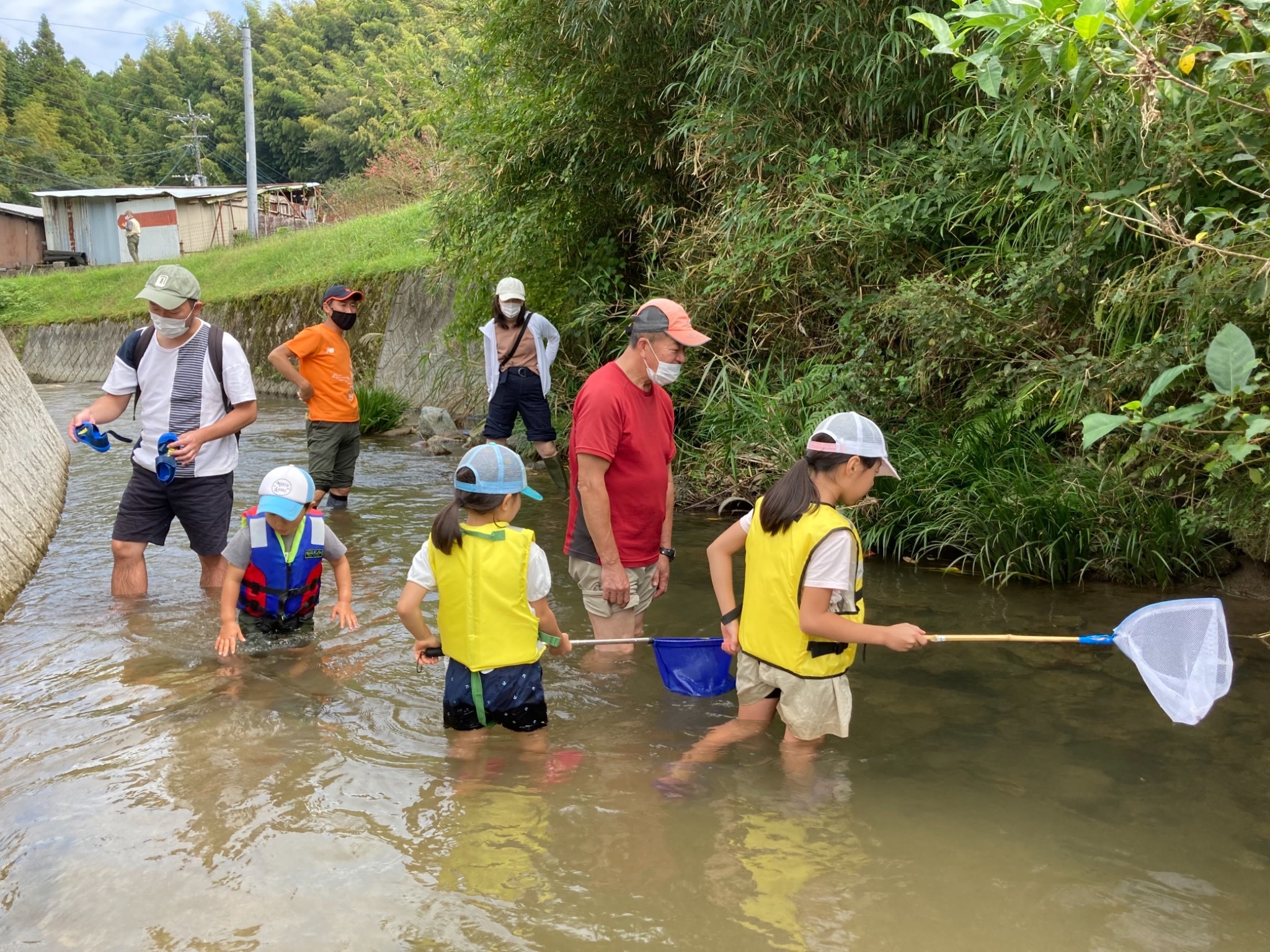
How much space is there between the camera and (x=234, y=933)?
3.03 meters

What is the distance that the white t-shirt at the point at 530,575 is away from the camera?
151 inches

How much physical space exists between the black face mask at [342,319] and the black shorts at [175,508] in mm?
2898

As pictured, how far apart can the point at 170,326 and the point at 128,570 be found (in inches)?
55.1

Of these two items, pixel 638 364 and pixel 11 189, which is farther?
pixel 11 189

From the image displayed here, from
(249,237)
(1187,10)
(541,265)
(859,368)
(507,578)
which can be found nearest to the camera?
(507,578)

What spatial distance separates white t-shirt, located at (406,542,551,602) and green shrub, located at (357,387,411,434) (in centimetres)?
1004

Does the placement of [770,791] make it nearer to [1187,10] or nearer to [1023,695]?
[1023,695]

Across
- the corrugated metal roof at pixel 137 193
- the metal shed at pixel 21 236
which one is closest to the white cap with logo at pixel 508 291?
the corrugated metal roof at pixel 137 193

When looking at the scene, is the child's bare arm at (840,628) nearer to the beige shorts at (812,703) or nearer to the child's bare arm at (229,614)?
the beige shorts at (812,703)

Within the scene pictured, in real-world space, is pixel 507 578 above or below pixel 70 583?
above

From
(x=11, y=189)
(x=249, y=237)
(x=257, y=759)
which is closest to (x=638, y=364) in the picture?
(x=257, y=759)

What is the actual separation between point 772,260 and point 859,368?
1092 millimetres

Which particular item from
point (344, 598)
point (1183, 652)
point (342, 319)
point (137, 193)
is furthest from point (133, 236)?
point (1183, 652)

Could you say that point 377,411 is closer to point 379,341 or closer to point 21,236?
point 379,341
